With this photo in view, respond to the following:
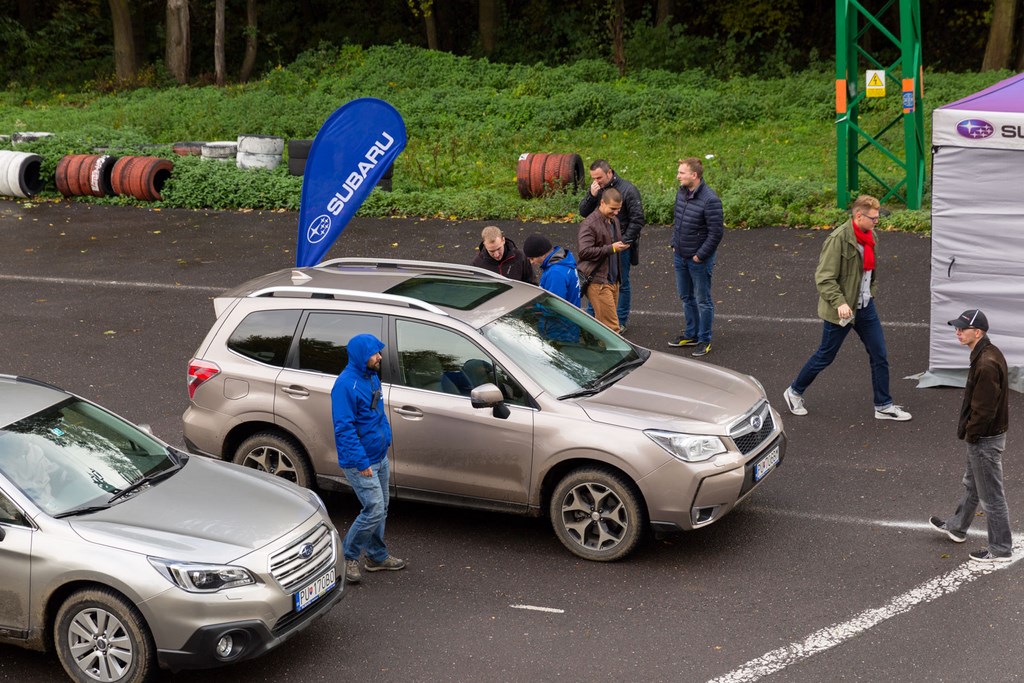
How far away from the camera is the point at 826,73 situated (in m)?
31.5

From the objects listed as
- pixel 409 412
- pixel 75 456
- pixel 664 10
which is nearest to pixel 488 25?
pixel 664 10

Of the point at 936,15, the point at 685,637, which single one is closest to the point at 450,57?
the point at 936,15

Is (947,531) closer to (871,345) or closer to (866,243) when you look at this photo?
(871,345)

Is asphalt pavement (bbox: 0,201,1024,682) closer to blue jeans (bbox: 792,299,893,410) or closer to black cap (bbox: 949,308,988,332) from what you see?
blue jeans (bbox: 792,299,893,410)

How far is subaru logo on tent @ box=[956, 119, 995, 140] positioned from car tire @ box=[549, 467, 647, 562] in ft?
16.5

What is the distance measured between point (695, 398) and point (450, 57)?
1010 inches

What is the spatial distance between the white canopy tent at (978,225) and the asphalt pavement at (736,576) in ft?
0.85

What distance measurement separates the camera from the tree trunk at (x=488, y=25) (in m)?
38.3

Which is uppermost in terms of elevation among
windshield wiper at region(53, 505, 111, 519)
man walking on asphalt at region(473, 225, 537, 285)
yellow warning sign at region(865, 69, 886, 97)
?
yellow warning sign at region(865, 69, 886, 97)

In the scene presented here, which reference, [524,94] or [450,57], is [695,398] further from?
[450,57]

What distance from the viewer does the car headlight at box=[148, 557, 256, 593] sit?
6.13m

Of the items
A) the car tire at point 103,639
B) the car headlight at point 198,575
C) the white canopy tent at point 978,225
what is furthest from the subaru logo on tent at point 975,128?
the car tire at point 103,639

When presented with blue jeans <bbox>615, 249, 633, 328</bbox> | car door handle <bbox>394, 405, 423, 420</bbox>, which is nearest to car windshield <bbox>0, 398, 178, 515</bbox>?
car door handle <bbox>394, 405, 423, 420</bbox>

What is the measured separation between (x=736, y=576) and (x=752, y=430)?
0.98m
